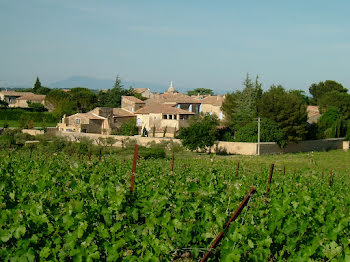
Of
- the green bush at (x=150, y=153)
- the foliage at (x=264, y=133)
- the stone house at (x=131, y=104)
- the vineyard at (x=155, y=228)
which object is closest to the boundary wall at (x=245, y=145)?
the foliage at (x=264, y=133)

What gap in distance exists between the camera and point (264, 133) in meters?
39.1

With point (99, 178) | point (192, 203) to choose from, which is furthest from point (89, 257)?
point (99, 178)

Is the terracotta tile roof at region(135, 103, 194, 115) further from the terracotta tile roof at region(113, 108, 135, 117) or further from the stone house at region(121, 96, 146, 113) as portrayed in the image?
the stone house at region(121, 96, 146, 113)

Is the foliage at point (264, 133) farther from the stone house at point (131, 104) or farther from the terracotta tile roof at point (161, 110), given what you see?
the stone house at point (131, 104)

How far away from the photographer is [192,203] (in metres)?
6.24

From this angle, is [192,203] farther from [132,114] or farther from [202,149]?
[132,114]

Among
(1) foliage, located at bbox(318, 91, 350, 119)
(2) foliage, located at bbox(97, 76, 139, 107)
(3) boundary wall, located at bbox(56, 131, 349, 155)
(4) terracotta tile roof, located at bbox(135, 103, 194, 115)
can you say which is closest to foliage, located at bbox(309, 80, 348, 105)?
(1) foliage, located at bbox(318, 91, 350, 119)

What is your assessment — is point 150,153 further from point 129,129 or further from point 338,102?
point 338,102

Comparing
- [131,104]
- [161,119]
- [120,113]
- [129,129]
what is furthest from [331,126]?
[131,104]

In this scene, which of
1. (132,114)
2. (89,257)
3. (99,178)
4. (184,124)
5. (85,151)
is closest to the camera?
(89,257)

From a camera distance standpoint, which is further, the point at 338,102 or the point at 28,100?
the point at 28,100

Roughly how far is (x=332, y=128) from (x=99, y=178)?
4311cm

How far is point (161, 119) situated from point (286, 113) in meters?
12.0

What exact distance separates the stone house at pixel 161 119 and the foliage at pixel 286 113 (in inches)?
315
